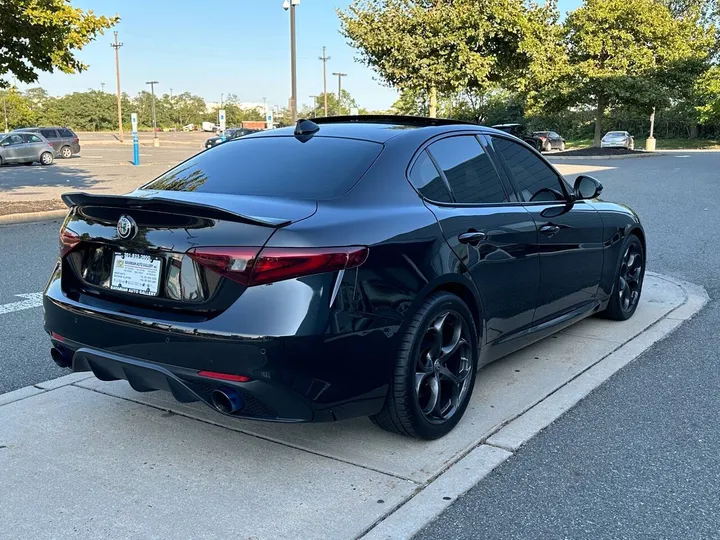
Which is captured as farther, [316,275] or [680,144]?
[680,144]

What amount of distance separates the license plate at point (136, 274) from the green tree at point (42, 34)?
9882 millimetres

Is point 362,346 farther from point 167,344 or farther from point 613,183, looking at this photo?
point 613,183

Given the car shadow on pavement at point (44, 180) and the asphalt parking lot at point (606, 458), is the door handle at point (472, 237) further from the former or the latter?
the car shadow on pavement at point (44, 180)

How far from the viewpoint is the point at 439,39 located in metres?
25.0

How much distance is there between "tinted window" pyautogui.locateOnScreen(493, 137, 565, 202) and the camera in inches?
174

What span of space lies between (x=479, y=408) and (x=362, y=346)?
1.21 m

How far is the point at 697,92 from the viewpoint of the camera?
4172 cm

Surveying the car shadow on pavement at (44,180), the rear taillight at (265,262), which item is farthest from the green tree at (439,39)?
the rear taillight at (265,262)

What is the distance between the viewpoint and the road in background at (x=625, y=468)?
2777 mm

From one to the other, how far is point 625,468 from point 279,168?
2.21m

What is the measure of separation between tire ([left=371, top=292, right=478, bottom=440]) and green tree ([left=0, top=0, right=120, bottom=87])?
34.4 ft

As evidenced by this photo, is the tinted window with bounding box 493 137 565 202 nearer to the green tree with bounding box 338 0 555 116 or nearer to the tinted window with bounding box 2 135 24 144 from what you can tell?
the green tree with bounding box 338 0 555 116

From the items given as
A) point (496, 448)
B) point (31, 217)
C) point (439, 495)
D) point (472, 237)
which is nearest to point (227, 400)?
point (439, 495)

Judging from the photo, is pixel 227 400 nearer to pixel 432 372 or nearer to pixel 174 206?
pixel 174 206
